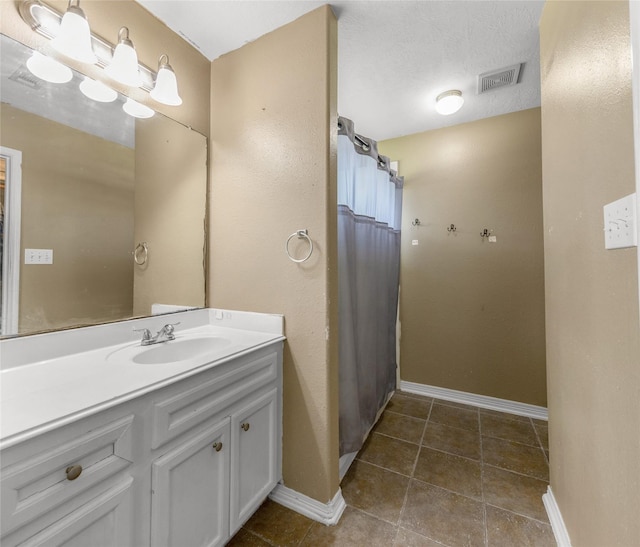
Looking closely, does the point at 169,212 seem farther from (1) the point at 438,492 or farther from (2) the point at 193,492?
(1) the point at 438,492

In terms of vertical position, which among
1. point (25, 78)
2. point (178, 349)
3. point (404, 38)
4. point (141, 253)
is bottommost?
point (178, 349)

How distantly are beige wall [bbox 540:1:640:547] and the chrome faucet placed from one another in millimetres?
1600

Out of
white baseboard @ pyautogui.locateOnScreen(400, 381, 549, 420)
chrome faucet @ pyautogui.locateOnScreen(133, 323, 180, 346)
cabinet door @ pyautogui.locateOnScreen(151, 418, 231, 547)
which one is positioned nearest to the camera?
cabinet door @ pyautogui.locateOnScreen(151, 418, 231, 547)

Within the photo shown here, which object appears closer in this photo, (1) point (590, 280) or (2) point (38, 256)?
(1) point (590, 280)

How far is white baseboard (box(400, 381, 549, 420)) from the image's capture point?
6.92ft

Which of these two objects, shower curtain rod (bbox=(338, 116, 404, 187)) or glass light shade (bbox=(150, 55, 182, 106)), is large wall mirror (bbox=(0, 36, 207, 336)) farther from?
shower curtain rod (bbox=(338, 116, 404, 187))

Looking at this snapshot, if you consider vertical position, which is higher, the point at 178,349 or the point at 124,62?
the point at 124,62

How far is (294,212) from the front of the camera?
133 centimetres

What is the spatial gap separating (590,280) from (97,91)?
6.53 feet

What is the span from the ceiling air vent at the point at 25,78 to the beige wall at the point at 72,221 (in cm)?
11

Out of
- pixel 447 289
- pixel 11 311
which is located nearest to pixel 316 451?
pixel 11 311

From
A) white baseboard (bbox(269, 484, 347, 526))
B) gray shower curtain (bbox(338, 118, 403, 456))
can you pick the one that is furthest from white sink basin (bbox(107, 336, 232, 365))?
white baseboard (bbox(269, 484, 347, 526))

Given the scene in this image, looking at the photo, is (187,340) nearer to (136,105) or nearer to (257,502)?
(257,502)

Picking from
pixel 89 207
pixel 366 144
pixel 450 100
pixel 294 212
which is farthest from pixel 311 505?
pixel 450 100
